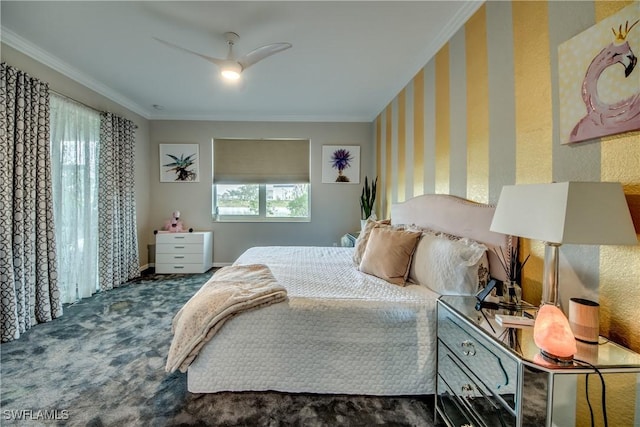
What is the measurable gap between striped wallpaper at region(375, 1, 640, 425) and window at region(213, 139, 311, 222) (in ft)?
7.68

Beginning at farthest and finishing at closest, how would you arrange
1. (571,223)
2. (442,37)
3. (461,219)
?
(442,37) → (461,219) → (571,223)

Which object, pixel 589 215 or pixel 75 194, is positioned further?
pixel 75 194

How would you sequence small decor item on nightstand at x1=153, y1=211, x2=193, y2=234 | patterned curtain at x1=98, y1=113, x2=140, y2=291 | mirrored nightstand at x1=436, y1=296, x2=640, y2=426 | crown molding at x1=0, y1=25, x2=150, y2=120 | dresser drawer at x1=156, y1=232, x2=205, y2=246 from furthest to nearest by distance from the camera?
small decor item on nightstand at x1=153, y1=211, x2=193, y2=234
dresser drawer at x1=156, y1=232, x2=205, y2=246
patterned curtain at x1=98, y1=113, x2=140, y2=291
crown molding at x1=0, y1=25, x2=150, y2=120
mirrored nightstand at x1=436, y1=296, x2=640, y2=426

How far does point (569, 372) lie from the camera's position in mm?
824

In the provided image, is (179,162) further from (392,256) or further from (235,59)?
(392,256)

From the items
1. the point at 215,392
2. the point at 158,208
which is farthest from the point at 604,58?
the point at 158,208

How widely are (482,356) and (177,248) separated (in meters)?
4.14

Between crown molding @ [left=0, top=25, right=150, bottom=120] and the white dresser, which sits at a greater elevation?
crown molding @ [left=0, top=25, right=150, bottom=120]

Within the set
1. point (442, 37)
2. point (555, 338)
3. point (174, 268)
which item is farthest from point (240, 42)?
point (174, 268)

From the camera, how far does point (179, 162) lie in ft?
14.8

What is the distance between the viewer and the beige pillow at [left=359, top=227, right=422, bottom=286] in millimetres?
1960

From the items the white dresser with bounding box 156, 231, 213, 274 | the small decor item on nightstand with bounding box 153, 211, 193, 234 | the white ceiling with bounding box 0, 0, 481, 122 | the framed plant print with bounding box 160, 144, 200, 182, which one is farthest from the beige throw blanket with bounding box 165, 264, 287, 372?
the framed plant print with bounding box 160, 144, 200, 182

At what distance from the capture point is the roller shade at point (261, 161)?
181 inches

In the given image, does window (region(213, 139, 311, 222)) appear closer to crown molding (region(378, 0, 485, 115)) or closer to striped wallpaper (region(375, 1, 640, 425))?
crown molding (region(378, 0, 485, 115))
